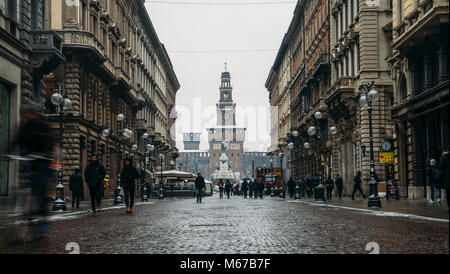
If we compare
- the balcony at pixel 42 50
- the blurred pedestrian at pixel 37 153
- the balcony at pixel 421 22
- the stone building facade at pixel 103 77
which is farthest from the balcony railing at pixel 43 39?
the blurred pedestrian at pixel 37 153

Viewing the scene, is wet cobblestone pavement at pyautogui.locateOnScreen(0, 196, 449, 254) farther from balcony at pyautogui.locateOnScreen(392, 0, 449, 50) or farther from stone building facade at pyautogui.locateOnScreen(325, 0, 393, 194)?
stone building facade at pyautogui.locateOnScreen(325, 0, 393, 194)

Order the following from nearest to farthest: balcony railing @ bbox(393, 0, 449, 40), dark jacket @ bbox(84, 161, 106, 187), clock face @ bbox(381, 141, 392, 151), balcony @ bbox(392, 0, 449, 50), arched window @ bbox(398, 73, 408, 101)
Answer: dark jacket @ bbox(84, 161, 106, 187) → balcony @ bbox(392, 0, 449, 50) → balcony railing @ bbox(393, 0, 449, 40) → arched window @ bbox(398, 73, 408, 101) → clock face @ bbox(381, 141, 392, 151)

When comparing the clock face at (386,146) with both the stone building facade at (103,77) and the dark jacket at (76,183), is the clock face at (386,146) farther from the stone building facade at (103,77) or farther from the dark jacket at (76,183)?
the dark jacket at (76,183)

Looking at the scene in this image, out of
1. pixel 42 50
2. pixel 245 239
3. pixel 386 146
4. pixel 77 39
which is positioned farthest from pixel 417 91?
pixel 245 239

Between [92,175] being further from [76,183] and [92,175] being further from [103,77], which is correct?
[103,77]

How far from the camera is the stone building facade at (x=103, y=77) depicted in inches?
1422

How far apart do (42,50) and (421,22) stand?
16.1 m

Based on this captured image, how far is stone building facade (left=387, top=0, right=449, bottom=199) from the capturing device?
80.4 ft

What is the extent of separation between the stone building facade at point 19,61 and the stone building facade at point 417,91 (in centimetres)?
1548

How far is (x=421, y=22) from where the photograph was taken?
80.1ft

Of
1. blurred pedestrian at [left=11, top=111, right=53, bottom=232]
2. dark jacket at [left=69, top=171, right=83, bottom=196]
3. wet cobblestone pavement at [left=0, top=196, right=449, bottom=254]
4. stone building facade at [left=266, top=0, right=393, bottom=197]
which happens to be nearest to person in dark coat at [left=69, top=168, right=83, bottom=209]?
dark jacket at [left=69, top=171, right=83, bottom=196]
